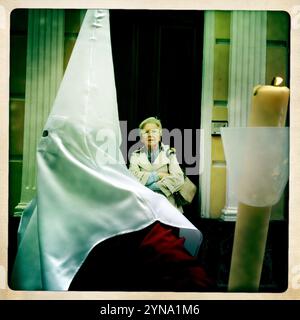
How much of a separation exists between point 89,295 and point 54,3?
1.67m

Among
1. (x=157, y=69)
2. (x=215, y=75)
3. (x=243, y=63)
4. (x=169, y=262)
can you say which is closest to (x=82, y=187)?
(x=169, y=262)

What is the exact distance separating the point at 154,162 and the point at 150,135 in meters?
0.15

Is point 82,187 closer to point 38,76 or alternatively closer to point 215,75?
point 38,76

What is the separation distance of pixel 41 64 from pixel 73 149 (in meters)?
0.52

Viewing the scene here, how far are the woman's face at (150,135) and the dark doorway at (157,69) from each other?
0.06m

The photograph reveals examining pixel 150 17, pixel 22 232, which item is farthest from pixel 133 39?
pixel 22 232

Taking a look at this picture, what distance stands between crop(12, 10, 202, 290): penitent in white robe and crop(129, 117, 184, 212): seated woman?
0.16 feet

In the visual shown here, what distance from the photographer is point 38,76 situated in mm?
3158

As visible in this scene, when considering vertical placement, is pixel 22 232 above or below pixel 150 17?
below

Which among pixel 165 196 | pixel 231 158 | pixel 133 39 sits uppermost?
pixel 133 39

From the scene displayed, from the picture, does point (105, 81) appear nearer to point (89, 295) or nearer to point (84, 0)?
point (84, 0)

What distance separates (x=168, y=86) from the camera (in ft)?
10.4

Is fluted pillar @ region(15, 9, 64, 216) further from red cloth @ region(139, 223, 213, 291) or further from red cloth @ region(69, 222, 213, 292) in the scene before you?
red cloth @ region(139, 223, 213, 291)

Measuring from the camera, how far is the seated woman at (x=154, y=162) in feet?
10.3
